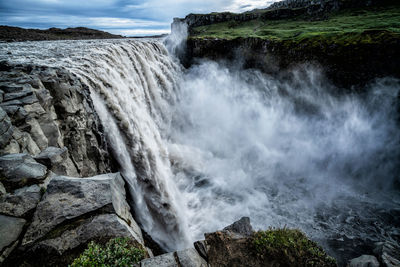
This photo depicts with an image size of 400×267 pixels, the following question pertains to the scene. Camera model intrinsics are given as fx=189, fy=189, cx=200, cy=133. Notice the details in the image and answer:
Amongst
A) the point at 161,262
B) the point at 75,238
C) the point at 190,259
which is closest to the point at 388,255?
the point at 190,259

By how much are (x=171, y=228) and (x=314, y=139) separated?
17363 millimetres

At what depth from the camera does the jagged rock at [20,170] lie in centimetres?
482

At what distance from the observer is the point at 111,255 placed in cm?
427

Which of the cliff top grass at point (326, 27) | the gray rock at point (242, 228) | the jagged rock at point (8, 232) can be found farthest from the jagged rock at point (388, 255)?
the cliff top grass at point (326, 27)

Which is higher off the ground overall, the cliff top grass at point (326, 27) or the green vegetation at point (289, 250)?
the cliff top grass at point (326, 27)

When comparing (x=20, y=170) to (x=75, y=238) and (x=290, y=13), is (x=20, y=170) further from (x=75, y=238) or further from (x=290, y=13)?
(x=290, y=13)

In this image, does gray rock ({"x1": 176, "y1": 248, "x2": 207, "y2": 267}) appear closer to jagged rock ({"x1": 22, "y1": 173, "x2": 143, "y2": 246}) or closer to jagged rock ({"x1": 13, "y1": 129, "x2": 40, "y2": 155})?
jagged rock ({"x1": 22, "y1": 173, "x2": 143, "y2": 246})

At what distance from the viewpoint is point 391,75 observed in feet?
54.8

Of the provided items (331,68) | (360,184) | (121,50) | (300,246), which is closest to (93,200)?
(300,246)

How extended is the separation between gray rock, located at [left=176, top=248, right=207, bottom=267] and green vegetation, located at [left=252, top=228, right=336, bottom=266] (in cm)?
201

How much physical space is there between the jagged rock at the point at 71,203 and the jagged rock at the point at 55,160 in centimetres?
99

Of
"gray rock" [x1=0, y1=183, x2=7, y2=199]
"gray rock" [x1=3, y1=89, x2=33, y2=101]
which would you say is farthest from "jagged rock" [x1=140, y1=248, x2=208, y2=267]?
"gray rock" [x1=3, y1=89, x2=33, y2=101]

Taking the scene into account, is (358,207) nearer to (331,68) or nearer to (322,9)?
(331,68)

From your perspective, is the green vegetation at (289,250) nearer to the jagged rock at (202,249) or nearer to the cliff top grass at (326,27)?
the jagged rock at (202,249)
